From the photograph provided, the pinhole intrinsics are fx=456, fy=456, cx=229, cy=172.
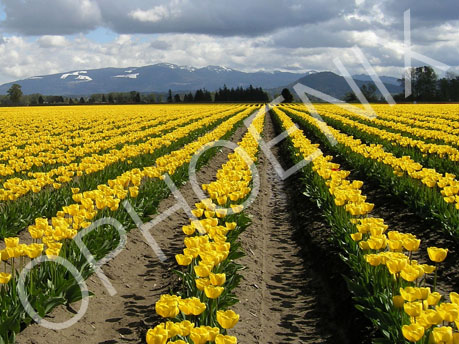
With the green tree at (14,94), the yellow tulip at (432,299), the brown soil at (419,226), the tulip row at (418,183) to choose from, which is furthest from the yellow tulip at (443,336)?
the green tree at (14,94)

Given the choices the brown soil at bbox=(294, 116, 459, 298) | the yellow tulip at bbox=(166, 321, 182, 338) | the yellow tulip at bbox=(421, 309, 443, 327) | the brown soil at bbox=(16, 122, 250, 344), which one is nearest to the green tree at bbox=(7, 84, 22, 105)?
the brown soil at bbox=(294, 116, 459, 298)

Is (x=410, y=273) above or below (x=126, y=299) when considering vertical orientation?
above

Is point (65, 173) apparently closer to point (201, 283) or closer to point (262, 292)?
point (262, 292)

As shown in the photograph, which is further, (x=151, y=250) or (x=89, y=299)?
(x=151, y=250)

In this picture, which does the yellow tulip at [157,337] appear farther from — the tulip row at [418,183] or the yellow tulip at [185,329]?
the tulip row at [418,183]

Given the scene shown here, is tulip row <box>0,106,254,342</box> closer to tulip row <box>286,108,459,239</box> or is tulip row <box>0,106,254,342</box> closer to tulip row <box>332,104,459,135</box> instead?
tulip row <box>286,108,459,239</box>

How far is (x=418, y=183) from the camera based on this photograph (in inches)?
348

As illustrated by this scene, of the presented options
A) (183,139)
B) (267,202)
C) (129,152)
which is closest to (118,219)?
(267,202)

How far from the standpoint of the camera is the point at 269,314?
5.42m

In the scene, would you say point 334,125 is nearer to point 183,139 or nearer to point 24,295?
point 183,139

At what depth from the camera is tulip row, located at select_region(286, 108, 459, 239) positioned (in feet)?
22.2

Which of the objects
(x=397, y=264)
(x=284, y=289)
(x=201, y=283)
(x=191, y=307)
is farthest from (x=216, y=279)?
(x=284, y=289)

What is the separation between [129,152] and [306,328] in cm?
868

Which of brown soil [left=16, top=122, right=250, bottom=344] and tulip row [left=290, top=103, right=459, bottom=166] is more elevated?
tulip row [left=290, top=103, right=459, bottom=166]
